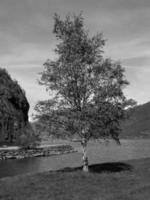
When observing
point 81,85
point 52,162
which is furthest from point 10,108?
point 81,85

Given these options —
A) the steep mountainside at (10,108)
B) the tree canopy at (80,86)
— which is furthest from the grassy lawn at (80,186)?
the steep mountainside at (10,108)

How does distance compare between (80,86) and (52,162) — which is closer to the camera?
(80,86)

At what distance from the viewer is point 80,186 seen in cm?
2052

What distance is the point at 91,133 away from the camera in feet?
86.1

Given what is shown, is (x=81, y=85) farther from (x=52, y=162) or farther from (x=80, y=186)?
(x=52, y=162)

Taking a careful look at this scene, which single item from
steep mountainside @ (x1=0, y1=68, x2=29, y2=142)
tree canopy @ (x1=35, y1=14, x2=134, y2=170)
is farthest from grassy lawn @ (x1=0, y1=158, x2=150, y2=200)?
steep mountainside @ (x1=0, y1=68, x2=29, y2=142)

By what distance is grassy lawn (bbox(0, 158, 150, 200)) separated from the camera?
17641mm

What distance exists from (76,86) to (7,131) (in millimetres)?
112204

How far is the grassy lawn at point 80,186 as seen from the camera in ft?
57.9

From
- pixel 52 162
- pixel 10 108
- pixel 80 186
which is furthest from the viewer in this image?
pixel 10 108

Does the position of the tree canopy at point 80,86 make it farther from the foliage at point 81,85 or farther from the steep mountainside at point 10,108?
the steep mountainside at point 10,108

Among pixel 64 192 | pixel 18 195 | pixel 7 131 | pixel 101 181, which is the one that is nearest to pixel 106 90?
pixel 101 181

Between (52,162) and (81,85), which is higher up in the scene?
(81,85)

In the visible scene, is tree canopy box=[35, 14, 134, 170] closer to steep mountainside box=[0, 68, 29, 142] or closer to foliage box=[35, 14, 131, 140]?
foliage box=[35, 14, 131, 140]
